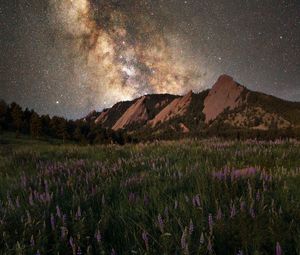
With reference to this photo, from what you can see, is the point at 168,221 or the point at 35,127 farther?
the point at 35,127

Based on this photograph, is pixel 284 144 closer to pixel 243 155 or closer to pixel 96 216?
pixel 243 155

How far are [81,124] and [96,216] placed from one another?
443 feet

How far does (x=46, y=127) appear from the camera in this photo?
11475 cm

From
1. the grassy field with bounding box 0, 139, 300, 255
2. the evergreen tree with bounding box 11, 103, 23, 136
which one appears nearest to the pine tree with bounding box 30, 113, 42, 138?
the evergreen tree with bounding box 11, 103, 23, 136

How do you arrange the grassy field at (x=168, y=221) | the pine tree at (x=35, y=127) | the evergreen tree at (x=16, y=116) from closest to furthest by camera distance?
the grassy field at (x=168, y=221) < the pine tree at (x=35, y=127) < the evergreen tree at (x=16, y=116)

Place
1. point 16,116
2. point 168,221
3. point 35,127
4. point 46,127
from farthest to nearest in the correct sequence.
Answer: point 46,127 → point 16,116 → point 35,127 → point 168,221

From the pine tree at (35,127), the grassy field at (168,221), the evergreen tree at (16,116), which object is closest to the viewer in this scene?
the grassy field at (168,221)

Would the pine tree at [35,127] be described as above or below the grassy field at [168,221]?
above

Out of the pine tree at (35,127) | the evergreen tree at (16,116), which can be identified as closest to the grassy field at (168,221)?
the evergreen tree at (16,116)

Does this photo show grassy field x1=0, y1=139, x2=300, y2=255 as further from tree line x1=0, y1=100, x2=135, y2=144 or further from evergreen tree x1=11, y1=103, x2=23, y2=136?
evergreen tree x1=11, y1=103, x2=23, y2=136

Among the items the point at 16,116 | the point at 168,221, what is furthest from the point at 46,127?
the point at 168,221

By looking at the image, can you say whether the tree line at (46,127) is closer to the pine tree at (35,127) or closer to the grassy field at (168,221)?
the pine tree at (35,127)

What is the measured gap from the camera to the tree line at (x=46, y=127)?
102250 mm

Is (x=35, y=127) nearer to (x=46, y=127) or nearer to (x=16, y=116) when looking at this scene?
(x=16, y=116)
